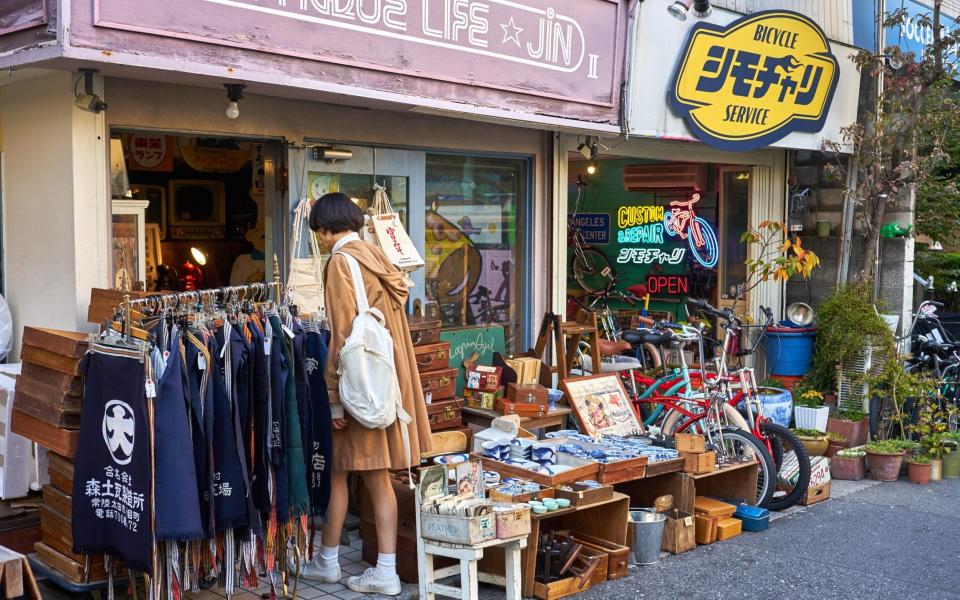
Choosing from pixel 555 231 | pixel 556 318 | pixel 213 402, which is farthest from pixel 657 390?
pixel 213 402

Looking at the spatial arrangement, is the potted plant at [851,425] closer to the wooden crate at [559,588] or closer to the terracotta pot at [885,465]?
the terracotta pot at [885,465]

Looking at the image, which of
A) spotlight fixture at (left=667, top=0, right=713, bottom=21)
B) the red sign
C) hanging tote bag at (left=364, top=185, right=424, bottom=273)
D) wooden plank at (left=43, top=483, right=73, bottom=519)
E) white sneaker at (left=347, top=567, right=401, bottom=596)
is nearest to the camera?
wooden plank at (left=43, top=483, right=73, bottom=519)

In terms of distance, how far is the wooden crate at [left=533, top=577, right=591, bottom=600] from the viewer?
19.6ft

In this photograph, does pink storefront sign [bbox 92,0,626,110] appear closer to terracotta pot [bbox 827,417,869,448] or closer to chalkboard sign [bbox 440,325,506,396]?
chalkboard sign [bbox 440,325,506,396]

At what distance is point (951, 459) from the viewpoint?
954cm

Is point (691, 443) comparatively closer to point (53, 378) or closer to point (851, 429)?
point (851, 429)

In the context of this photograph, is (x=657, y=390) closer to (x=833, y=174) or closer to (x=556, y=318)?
(x=556, y=318)

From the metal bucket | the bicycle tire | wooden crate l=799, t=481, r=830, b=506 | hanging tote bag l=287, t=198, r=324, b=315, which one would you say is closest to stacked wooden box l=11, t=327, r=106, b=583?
hanging tote bag l=287, t=198, r=324, b=315

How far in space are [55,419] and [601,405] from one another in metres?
4.46

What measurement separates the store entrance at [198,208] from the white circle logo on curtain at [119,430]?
3.46 metres

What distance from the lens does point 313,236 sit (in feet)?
24.6

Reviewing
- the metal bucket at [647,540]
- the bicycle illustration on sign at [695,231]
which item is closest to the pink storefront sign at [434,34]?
the metal bucket at [647,540]

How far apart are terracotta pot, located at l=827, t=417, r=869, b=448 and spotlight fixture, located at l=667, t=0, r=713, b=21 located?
417cm

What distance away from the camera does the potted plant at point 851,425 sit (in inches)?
388
